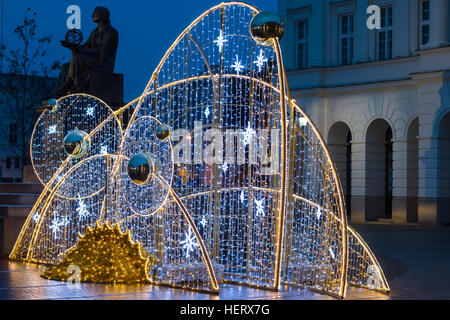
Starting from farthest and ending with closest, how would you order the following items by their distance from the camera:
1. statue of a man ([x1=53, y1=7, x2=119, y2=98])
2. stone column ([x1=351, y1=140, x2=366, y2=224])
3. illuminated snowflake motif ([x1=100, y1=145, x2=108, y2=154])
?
1. stone column ([x1=351, y1=140, x2=366, y2=224])
2. statue of a man ([x1=53, y1=7, x2=119, y2=98])
3. illuminated snowflake motif ([x1=100, y1=145, x2=108, y2=154])

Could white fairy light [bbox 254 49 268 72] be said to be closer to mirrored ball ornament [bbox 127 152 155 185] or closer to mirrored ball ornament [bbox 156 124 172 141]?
mirrored ball ornament [bbox 156 124 172 141]

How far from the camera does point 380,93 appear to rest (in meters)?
32.7

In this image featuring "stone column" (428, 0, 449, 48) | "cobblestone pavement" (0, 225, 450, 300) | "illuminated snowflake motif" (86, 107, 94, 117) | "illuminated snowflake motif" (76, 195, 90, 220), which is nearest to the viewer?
"cobblestone pavement" (0, 225, 450, 300)

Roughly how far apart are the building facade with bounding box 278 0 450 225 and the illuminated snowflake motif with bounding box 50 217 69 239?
57.3 feet

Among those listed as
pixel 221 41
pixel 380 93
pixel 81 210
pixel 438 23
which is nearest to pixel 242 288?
pixel 221 41

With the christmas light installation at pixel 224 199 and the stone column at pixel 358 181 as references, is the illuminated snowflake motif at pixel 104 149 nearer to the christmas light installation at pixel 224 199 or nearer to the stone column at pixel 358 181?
the christmas light installation at pixel 224 199

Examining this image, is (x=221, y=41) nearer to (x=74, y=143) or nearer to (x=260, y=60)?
(x=260, y=60)

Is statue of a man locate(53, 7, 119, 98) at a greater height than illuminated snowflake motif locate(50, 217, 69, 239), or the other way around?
statue of a man locate(53, 7, 119, 98)

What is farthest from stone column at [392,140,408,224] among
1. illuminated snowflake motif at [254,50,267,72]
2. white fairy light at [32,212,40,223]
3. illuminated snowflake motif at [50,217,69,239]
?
illuminated snowflake motif at [254,50,267,72]

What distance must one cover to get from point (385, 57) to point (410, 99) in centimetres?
239

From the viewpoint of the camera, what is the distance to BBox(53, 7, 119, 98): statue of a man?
19.2m

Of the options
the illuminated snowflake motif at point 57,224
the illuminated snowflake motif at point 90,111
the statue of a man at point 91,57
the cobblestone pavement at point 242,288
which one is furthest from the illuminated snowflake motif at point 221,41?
the statue of a man at point 91,57

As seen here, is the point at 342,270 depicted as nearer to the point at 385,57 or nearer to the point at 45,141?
the point at 45,141
